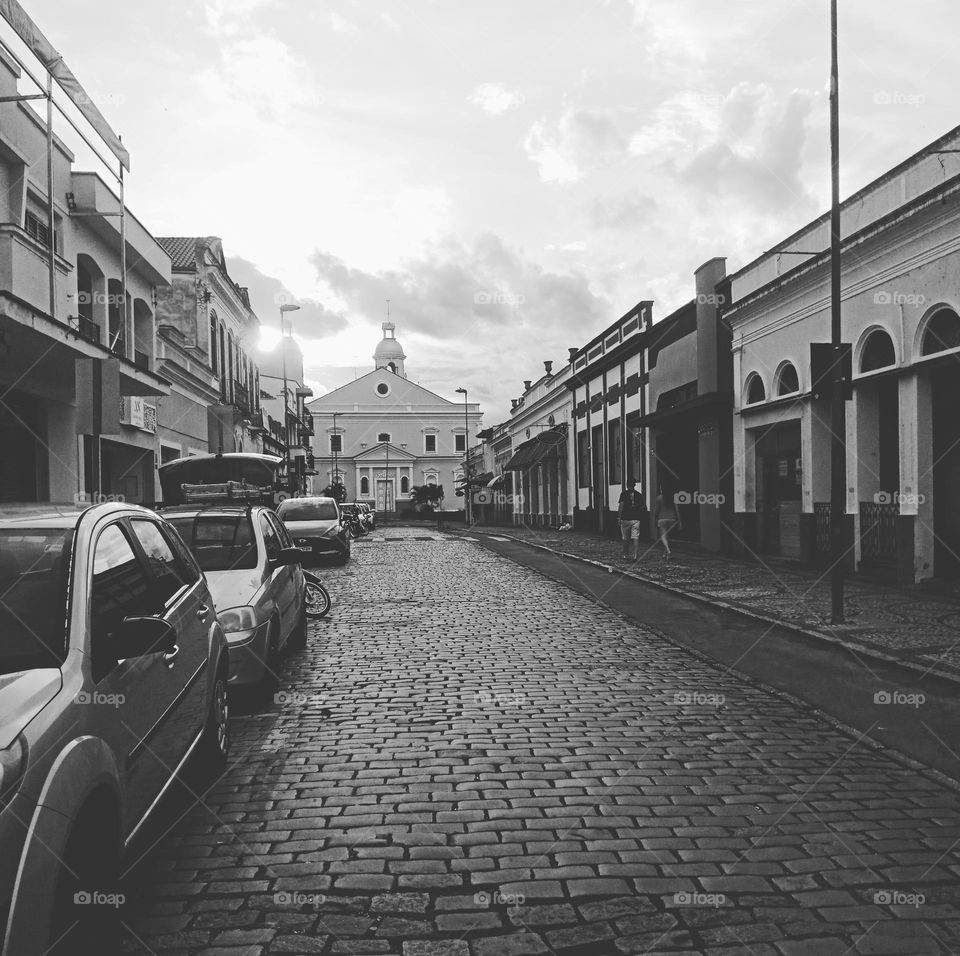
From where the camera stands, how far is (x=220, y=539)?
8406mm

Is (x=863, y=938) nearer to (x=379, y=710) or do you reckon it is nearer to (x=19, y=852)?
(x=19, y=852)

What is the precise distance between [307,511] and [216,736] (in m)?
17.1

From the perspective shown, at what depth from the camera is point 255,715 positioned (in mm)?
6664

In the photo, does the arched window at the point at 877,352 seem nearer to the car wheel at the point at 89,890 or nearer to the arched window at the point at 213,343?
the car wheel at the point at 89,890

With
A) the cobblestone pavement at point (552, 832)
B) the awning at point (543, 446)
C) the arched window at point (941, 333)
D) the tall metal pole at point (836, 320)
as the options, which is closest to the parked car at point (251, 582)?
the cobblestone pavement at point (552, 832)

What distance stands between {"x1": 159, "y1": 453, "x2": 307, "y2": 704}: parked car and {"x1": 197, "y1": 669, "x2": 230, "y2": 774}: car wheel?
50.0 inches

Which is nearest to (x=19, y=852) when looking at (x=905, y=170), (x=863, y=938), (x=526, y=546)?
(x=863, y=938)

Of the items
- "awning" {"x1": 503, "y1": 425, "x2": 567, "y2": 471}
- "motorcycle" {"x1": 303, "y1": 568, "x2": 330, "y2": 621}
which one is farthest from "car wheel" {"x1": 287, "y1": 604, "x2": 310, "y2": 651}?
"awning" {"x1": 503, "y1": 425, "x2": 567, "y2": 471}

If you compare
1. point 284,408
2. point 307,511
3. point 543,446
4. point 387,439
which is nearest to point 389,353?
point 387,439

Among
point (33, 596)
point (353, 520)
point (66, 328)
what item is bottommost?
point (353, 520)

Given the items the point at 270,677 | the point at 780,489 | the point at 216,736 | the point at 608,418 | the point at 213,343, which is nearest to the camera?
the point at 216,736

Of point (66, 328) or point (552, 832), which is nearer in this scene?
point (552, 832)

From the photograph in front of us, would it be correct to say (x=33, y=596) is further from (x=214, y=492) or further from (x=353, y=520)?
(x=353, y=520)

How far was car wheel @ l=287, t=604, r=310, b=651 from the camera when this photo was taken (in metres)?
9.09
